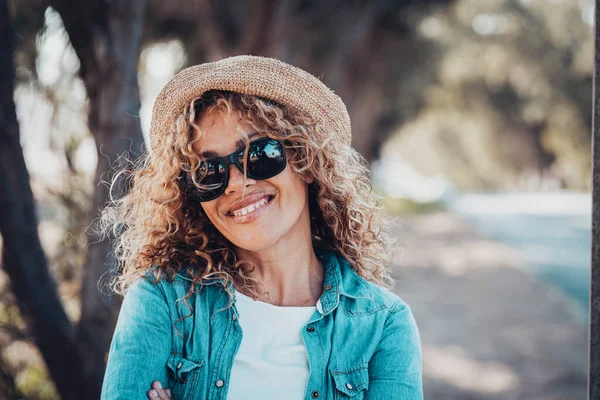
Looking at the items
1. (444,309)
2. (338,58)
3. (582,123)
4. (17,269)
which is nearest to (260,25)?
(338,58)

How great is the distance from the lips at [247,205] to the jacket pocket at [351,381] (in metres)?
0.52

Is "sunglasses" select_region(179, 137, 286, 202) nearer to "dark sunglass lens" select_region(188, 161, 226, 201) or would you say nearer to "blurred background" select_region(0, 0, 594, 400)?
"dark sunglass lens" select_region(188, 161, 226, 201)

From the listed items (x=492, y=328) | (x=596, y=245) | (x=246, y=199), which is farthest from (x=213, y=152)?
(x=492, y=328)

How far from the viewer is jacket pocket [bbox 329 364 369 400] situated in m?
1.82

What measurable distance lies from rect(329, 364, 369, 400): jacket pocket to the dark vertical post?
67 centimetres

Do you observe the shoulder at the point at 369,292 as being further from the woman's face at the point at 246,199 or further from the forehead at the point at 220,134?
the forehead at the point at 220,134

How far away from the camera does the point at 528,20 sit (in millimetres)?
14086

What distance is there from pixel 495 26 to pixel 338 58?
7995 millimetres

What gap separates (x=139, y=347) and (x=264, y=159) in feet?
2.03

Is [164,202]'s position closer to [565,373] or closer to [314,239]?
[314,239]

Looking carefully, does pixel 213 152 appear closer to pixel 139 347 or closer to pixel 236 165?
pixel 236 165

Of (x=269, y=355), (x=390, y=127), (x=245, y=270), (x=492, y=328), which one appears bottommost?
(x=269, y=355)

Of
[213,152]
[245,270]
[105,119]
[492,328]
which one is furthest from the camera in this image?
[492,328]

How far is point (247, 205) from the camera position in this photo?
1.86 metres
